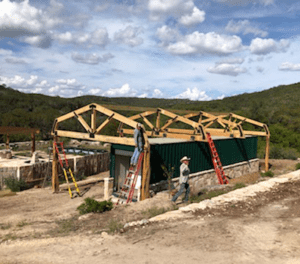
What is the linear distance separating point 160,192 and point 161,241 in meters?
5.79

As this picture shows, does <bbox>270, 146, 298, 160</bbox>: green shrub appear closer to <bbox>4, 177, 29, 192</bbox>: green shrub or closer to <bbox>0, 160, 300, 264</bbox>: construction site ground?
<bbox>0, 160, 300, 264</bbox>: construction site ground

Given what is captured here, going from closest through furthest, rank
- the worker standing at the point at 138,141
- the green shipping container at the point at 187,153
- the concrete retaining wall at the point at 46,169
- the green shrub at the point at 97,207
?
the green shrub at the point at 97,207 → the worker standing at the point at 138,141 → the green shipping container at the point at 187,153 → the concrete retaining wall at the point at 46,169

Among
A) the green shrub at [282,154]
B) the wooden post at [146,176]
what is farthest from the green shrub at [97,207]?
the green shrub at [282,154]

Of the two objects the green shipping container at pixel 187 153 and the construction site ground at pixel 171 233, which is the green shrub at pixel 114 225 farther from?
the green shipping container at pixel 187 153

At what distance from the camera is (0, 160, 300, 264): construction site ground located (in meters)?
6.07

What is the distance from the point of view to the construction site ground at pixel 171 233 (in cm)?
607

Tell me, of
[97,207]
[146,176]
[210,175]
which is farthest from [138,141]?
[210,175]

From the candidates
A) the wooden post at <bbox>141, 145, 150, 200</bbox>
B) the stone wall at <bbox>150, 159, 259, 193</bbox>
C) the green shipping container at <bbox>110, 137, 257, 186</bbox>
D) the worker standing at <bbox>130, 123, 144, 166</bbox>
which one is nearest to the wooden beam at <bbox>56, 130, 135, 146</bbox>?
the worker standing at <bbox>130, 123, 144, 166</bbox>

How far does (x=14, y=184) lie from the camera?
1653 cm

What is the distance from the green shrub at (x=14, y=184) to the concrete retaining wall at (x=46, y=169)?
0.29 m

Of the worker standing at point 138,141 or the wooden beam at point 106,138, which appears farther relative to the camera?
the wooden beam at point 106,138

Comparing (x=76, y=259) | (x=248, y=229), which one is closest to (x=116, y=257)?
(x=76, y=259)

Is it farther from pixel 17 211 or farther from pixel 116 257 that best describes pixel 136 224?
pixel 17 211

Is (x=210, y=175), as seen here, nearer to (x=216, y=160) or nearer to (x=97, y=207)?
(x=216, y=160)
